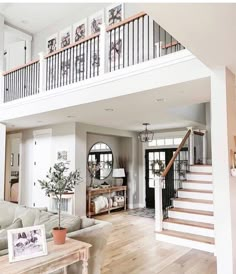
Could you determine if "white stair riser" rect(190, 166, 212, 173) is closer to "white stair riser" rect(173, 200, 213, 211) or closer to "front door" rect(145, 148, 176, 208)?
"white stair riser" rect(173, 200, 213, 211)

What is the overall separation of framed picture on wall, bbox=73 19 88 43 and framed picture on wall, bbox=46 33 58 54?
81cm

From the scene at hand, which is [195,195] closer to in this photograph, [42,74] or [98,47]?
[98,47]

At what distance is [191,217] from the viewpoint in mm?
5238

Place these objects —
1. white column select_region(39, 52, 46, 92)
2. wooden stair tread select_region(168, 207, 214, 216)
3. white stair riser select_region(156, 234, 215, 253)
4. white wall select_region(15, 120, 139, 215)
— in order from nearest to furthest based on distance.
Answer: white stair riser select_region(156, 234, 215, 253) < wooden stair tread select_region(168, 207, 214, 216) < white column select_region(39, 52, 46, 92) < white wall select_region(15, 120, 139, 215)

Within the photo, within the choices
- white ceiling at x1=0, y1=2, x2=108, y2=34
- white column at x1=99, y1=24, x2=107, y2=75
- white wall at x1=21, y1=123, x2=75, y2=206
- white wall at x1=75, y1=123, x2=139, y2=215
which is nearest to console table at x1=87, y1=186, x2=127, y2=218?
white wall at x1=75, y1=123, x2=139, y2=215

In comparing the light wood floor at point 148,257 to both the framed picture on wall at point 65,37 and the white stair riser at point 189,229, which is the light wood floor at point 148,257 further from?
the framed picture on wall at point 65,37

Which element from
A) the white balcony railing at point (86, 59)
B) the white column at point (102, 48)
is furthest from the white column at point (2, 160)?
the white column at point (102, 48)

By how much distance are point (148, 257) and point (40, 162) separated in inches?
186

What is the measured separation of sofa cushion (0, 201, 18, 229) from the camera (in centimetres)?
433

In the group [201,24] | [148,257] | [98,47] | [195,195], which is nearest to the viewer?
[201,24]

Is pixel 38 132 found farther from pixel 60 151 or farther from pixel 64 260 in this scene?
pixel 64 260

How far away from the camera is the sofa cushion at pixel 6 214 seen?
433cm

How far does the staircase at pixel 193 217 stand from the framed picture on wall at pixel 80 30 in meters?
5.06

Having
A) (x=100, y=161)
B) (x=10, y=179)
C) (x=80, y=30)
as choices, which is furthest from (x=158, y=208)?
(x=10, y=179)
